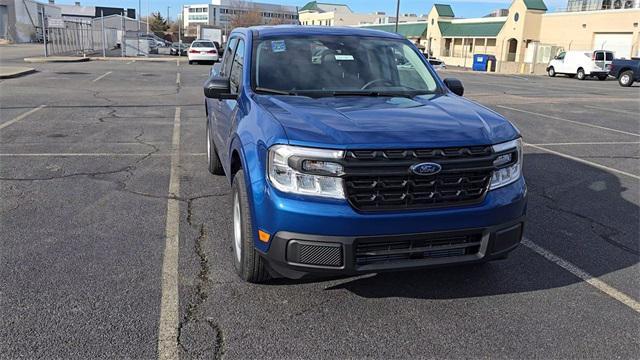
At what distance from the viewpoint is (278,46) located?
188 inches

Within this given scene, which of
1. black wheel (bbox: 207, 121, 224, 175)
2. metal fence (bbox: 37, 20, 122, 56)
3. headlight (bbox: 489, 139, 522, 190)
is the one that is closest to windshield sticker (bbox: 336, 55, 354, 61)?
headlight (bbox: 489, 139, 522, 190)

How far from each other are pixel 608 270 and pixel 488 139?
5.95 feet

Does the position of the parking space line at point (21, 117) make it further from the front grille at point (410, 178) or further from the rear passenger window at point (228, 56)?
the front grille at point (410, 178)

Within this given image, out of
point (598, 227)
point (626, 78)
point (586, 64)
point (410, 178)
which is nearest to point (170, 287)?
point (410, 178)

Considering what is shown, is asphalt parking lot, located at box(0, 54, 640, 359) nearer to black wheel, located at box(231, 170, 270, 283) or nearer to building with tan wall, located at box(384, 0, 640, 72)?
black wheel, located at box(231, 170, 270, 283)

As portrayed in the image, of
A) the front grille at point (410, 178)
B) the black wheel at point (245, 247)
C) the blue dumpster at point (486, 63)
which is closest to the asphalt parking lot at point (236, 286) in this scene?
the black wheel at point (245, 247)

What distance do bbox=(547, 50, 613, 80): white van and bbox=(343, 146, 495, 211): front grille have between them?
39.9 meters

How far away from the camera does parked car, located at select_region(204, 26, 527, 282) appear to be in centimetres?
313

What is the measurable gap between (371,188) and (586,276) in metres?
2.13

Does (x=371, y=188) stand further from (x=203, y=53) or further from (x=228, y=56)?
(x=203, y=53)

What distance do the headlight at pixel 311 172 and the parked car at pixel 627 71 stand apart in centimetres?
3429

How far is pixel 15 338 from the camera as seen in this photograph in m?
3.11

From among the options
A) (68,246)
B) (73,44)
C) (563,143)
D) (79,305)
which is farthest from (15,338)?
(73,44)

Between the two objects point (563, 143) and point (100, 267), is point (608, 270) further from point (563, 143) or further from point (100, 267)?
point (563, 143)
